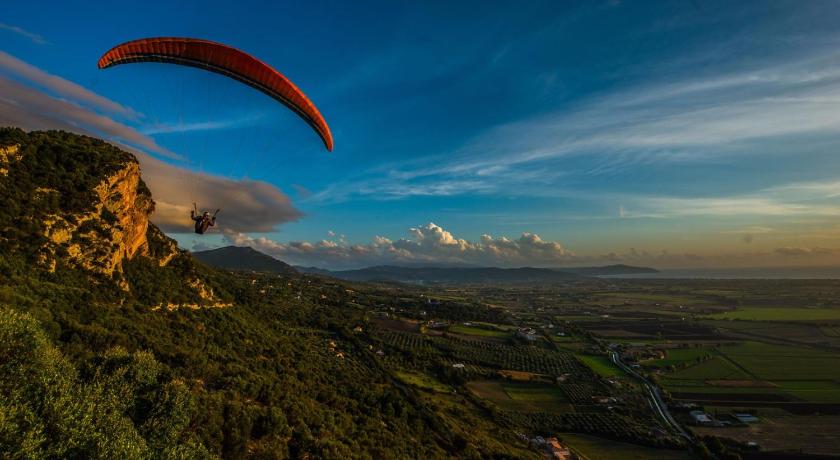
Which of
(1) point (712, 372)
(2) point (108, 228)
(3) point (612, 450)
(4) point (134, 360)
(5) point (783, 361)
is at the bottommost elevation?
(1) point (712, 372)

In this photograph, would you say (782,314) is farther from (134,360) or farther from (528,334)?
(134,360)

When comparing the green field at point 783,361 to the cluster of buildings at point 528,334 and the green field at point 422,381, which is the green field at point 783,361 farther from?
the green field at point 422,381

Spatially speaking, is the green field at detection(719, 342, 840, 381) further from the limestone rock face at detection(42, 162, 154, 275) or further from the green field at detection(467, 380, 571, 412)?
the limestone rock face at detection(42, 162, 154, 275)

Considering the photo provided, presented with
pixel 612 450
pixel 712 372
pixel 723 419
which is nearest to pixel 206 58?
pixel 612 450

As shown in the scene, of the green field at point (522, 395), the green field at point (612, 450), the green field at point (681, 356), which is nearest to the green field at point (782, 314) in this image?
the green field at point (681, 356)

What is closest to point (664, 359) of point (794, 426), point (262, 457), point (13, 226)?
point (794, 426)

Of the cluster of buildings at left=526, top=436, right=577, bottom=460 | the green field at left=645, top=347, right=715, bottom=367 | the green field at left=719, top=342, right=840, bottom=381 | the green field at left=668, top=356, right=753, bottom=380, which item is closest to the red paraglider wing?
the cluster of buildings at left=526, top=436, right=577, bottom=460
